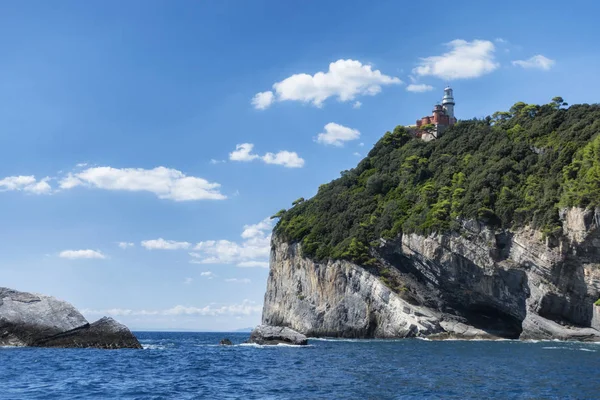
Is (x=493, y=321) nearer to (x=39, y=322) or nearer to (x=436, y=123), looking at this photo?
(x=436, y=123)

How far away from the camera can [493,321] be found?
6412 centimetres

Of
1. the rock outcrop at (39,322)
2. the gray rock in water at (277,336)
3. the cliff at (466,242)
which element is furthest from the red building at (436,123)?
the rock outcrop at (39,322)

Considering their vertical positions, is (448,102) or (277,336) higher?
(448,102)

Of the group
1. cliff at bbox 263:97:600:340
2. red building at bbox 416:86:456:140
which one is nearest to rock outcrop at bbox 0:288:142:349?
cliff at bbox 263:97:600:340

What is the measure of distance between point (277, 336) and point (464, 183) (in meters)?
27.5

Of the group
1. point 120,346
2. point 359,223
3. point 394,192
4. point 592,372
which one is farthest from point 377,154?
point 592,372

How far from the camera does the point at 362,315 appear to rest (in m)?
66.4

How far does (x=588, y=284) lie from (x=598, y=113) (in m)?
20.8

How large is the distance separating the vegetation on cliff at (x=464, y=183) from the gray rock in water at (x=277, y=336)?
15807 mm

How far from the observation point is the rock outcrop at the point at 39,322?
143 feet

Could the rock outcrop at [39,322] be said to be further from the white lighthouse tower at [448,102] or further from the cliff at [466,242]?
the white lighthouse tower at [448,102]

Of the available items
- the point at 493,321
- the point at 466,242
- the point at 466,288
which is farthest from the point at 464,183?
the point at 493,321

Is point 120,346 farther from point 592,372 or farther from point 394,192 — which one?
point 394,192

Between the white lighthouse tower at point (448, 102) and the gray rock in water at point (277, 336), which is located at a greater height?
the white lighthouse tower at point (448, 102)
